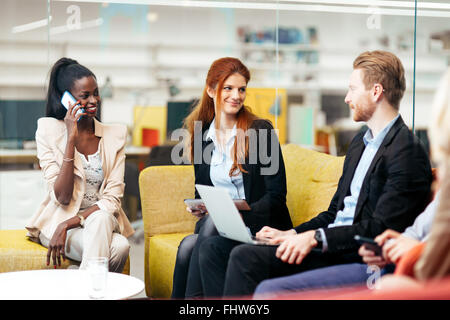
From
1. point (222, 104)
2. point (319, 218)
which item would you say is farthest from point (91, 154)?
point (319, 218)

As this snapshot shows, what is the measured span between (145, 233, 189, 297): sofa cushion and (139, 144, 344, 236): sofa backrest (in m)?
0.08

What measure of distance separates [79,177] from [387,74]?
156cm

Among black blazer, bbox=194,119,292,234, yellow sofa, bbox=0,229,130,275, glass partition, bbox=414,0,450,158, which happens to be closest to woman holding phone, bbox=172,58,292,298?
black blazer, bbox=194,119,292,234

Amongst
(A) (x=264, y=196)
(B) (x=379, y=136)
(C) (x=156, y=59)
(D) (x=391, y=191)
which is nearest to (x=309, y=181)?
(A) (x=264, y=196)

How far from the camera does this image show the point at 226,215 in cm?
227

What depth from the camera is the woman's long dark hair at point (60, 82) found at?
310 centimetres

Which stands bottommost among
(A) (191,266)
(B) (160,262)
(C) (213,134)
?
(B) (160,262)

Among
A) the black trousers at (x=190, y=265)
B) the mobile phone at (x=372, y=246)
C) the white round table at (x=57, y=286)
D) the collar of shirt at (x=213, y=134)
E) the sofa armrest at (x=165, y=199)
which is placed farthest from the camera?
the sofa armrest at (x=165, y=199)

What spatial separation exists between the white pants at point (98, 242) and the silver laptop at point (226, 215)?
618 millimetres

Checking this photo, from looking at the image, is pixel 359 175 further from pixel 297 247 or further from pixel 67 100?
pixel 67 100

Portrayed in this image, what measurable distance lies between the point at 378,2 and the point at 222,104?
3.53 ft

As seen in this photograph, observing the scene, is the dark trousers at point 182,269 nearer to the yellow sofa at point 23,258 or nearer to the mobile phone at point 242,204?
the mobile phone at point 242,204

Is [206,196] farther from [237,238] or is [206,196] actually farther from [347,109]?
[347,109]

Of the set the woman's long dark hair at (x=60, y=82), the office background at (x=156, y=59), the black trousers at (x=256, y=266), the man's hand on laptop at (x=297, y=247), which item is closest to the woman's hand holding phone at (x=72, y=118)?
Result: the woman's long dark hair at (x=60, y=82)
